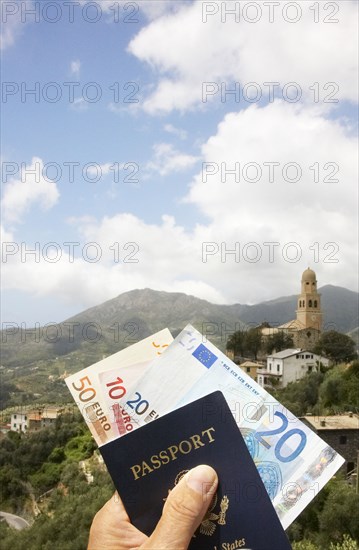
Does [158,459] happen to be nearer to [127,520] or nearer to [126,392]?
[127,520]

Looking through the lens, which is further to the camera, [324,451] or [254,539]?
[324,451]

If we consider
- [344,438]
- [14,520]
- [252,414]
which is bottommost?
[14,520]

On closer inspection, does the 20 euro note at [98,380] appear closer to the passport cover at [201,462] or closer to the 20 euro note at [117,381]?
the 20 euro note at [117,381]

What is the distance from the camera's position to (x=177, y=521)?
2330 millimetres

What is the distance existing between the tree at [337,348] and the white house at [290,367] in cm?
113

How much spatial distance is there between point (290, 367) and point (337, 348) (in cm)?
509

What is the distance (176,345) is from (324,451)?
45.8 inches

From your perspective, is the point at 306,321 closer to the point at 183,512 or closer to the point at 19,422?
the point at 19,422

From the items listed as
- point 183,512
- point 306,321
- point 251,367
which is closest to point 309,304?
point 306,321

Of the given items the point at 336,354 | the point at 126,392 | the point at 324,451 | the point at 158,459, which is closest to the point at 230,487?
the point at 158,459

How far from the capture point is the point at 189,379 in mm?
3229

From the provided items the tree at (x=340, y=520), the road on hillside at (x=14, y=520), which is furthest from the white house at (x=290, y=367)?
the tree at (x=340, y=520)

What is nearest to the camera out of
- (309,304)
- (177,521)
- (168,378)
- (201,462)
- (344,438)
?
(177,521)

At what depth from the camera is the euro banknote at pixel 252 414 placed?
2936 millimetres
